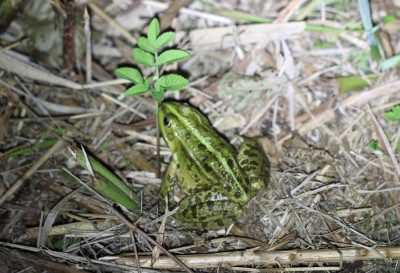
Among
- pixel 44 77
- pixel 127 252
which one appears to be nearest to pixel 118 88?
pixel 44 77

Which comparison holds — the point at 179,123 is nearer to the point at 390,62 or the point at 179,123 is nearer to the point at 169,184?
the point at 169,184

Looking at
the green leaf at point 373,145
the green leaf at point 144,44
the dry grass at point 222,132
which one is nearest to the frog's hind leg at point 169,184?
the dry grass at point 222,132

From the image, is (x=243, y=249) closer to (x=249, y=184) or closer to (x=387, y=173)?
(x=249, y=184)

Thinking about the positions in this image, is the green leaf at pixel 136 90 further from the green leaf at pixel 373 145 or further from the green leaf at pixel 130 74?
the green leaf at pixel 373 145

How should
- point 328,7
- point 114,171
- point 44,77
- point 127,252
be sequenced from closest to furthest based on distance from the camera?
point 127,252 → point 114,171 → point 44,77 → point 328,7

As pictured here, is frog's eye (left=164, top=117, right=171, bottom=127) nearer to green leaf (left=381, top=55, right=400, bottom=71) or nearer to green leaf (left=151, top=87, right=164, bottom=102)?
green leaf (left=151, top=87, right=164, bottom=102)

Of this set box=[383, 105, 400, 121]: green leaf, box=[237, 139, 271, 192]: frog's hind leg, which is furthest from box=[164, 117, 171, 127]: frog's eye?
box=[383, 105, 400, 121]: green leaf

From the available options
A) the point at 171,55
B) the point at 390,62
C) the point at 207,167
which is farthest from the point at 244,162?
the point at 390,62
